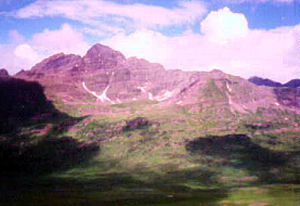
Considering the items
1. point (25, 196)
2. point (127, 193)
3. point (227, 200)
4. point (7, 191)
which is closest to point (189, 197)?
point (227, 200)

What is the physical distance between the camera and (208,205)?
457 ft

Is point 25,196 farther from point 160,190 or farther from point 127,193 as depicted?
point 160,190

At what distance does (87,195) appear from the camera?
567ft

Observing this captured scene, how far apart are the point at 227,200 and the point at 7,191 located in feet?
462

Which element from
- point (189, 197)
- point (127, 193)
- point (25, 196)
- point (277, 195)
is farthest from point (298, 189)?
point (25, 196)

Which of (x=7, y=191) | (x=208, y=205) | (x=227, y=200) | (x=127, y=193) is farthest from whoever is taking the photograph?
(x=7, y=191)

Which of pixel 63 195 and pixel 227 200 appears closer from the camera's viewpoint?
pixel 227 200

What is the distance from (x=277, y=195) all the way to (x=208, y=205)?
143 feet

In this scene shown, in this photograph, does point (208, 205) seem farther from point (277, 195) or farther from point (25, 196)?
point (25, 196)

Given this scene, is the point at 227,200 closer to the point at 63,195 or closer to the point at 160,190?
the point at 160,190

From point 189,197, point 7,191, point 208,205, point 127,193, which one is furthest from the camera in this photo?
point 7,191

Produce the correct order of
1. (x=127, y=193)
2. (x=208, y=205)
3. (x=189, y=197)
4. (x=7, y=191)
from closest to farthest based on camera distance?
(x=208, y=205), (x=189, y=197), (x=127, y=193), (x=7, y=191)

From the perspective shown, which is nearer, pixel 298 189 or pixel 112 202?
pixel 112 202

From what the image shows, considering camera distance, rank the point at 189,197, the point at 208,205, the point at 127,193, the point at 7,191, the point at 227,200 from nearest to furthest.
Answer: the point at 208,205
the point at 227,200
the point at 189,197
the point at 127,193
the point at 7,191
